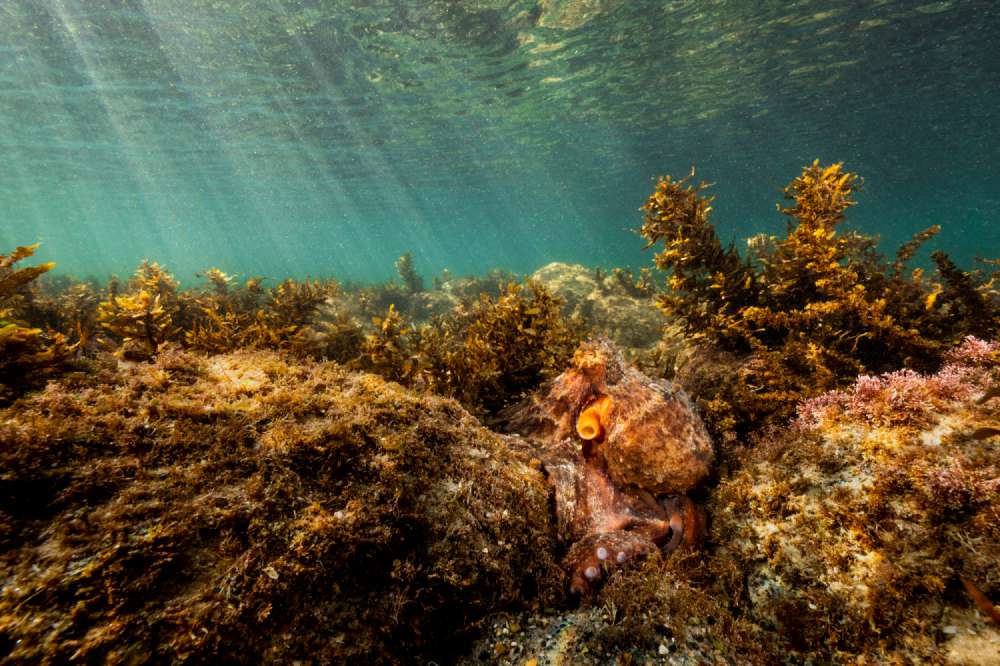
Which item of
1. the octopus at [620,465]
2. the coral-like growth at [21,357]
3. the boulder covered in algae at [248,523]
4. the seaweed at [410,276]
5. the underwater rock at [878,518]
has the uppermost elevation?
the seaweed at [410,276]

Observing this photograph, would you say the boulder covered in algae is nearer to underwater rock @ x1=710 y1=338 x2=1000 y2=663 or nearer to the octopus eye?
the octopus eye

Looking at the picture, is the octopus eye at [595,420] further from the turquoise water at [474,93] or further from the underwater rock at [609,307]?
the turquoise water at [474,93]

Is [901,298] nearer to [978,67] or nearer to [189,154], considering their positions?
[978,67]

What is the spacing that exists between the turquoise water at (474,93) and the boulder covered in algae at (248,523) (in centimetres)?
1931

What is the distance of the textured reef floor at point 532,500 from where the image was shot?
1854 mm

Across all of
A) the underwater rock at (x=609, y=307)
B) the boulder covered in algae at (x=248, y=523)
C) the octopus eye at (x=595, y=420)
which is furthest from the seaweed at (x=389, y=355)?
the underwater rock at (x=609, y=307)

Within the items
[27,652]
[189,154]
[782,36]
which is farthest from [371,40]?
[189,154]

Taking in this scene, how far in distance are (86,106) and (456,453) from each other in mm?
36084

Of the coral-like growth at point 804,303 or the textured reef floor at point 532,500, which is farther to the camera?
the coral-like growth at point 804,303

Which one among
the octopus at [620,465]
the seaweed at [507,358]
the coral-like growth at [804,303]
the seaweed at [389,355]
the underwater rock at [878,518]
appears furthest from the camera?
the seaweed at [389,355]

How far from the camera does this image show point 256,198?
57812 mm

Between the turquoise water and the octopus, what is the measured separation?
741 inches

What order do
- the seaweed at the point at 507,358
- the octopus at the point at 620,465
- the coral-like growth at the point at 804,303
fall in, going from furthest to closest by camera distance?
the seaweed at the point at 507,358, the coral-like growth at the point at 804,303, the octopus at the point at 620,465

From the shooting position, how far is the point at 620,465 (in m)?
3.72
